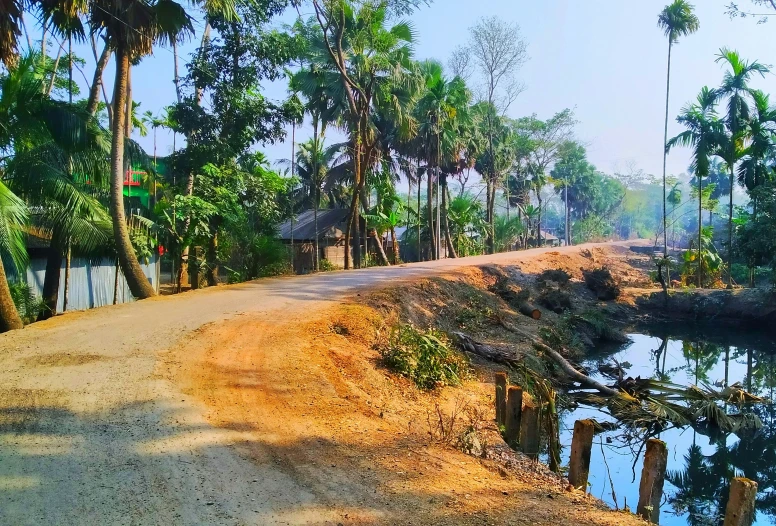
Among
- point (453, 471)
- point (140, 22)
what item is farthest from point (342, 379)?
point (140, 22)

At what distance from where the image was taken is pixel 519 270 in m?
26.5

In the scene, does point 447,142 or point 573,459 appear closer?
point 573,459

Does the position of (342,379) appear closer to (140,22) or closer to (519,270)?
(140,22)

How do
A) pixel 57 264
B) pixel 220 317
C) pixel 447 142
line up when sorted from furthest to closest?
pixel 447 142 → pixel 57 264 → pixel 220 317

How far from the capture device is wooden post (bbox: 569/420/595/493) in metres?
6.54

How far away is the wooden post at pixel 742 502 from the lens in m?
4.93

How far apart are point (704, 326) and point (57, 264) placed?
23976mm

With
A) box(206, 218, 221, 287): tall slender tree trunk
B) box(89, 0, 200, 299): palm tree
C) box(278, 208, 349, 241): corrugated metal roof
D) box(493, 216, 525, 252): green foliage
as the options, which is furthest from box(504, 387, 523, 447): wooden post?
box(493, 216, 525, 252): green foliage

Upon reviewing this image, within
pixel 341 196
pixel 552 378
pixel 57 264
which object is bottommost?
pixel 552 378

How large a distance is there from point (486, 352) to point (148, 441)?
8.21 m

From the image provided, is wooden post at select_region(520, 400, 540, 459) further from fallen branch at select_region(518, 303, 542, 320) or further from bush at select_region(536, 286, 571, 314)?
bush at select_region(536, 286, 571, 314)

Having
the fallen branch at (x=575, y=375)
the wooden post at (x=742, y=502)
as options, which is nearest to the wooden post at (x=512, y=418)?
the wooden post at (x=742, y=502)

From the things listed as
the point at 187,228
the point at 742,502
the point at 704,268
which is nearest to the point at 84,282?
the point at 187,228

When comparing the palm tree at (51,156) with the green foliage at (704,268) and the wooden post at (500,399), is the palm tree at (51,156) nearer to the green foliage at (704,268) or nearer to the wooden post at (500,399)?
the wooden post at (500,399)
